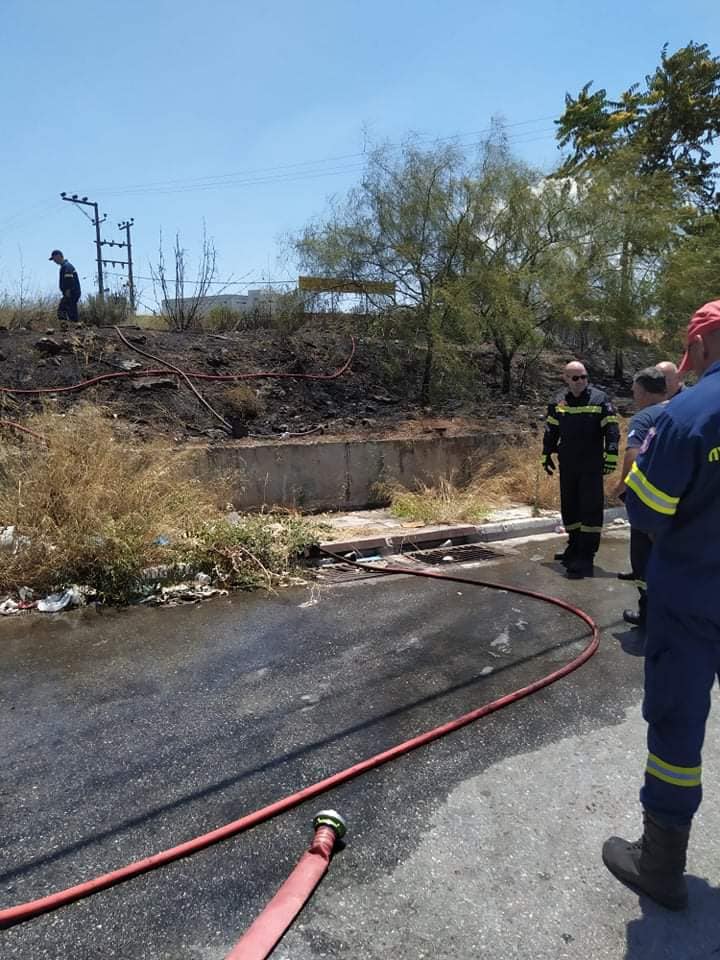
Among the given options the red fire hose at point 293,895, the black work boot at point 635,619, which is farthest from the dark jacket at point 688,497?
the black work boot at point 635,619

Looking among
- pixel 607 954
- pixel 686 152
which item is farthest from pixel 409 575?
pixel 686 152

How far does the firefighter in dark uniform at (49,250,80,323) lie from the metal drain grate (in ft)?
25.7

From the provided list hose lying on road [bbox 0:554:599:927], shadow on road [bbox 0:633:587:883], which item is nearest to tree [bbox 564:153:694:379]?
hose lying on road [bbox 0:554:599:927]

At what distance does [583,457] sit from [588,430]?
0.84ft

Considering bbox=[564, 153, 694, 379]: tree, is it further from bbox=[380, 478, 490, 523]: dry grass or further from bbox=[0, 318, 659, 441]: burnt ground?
bbox=[380, 478, 490, 523]: dry grass

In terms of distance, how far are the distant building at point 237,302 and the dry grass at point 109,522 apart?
265 inches

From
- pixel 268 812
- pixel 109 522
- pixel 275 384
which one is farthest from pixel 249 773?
pixel 275 384

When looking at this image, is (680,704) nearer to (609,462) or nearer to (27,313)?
(609,462)

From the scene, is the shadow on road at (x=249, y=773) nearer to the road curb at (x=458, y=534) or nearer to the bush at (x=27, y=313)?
the road curb at (x=458, y=534)

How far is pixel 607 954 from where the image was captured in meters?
2.11

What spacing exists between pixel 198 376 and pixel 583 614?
6816 mm

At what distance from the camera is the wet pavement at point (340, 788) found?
87.1 inches

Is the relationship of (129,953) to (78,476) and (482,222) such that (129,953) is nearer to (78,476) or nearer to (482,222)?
(78,476)

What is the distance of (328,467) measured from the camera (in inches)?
348
